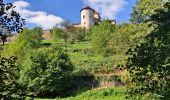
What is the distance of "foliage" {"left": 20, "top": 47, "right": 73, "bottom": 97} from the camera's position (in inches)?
2768

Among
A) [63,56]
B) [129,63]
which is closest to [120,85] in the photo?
[63,56]

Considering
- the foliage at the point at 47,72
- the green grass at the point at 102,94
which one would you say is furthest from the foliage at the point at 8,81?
the foliage at the point at 47,72

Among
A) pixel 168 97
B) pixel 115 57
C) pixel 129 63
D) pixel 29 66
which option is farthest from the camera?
pixel 115 57

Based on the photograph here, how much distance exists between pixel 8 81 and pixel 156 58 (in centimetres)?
508

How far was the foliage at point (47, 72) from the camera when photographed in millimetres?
70312

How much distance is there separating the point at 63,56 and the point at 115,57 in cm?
1250

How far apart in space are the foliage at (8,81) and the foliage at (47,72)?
53.0 meters

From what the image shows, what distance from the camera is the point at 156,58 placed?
16312 mm

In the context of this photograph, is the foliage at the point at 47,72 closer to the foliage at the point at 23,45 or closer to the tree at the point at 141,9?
the foliage at the point at 23,45

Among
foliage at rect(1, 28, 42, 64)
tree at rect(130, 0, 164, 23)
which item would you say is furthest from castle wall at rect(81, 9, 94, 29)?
tree at rect(130, 0, 164, 23)

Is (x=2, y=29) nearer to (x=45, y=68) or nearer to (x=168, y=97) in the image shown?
(x=168, y=97)

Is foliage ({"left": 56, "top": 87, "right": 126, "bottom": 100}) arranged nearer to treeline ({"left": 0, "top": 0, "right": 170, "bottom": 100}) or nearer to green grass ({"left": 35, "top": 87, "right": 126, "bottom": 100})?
green grass ({"left": 35, "top": 87, "right": 126, "bottom": 100})

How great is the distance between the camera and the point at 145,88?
16.6m

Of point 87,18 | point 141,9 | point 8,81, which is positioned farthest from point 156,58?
point 87,18
